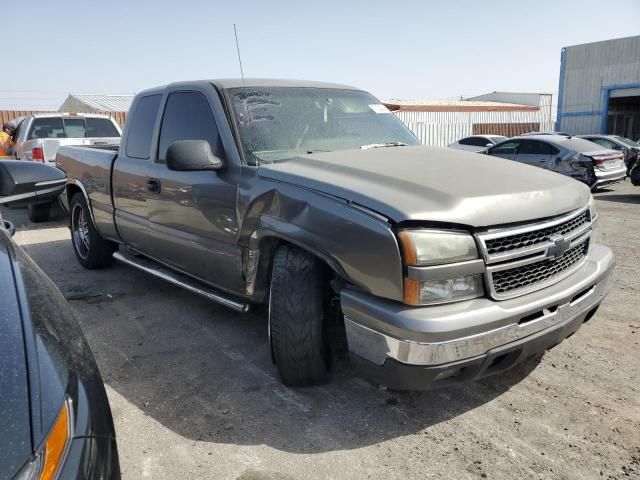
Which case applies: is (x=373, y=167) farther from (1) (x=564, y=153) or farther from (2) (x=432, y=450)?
(1) (x=564, y=153)

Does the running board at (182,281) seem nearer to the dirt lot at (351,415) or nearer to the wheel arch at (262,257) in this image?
the wheel arch at (262,257)

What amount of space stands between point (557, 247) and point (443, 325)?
88 centimetres

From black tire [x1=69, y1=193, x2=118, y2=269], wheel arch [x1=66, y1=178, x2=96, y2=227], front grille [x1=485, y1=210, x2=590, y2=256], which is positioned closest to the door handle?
wheel arch [x1=66, y1=178, x2=96, y2=227]

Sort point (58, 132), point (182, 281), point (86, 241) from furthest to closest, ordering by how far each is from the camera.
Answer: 1. point (58, 132)
2. point (86, 241)
3. point (182, 281)

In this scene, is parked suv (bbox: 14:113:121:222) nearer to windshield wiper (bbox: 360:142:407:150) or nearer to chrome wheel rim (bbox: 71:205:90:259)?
chrome wheel rim (bbox: 71:205:90:259)

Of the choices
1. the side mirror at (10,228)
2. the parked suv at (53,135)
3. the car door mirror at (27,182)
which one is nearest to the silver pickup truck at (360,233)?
the car door mirror at (27,182)

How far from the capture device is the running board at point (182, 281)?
350 cm

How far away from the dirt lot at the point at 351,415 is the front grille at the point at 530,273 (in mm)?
787

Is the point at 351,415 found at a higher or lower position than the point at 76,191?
lower

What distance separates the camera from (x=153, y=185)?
4.20 meters

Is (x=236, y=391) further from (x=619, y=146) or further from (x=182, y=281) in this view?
(x=619, y=146)

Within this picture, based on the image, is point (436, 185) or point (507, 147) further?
point (507, 147)

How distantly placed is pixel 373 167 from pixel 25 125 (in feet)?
31.9

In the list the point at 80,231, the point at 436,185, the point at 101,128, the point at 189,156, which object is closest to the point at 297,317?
the point at 436,185
